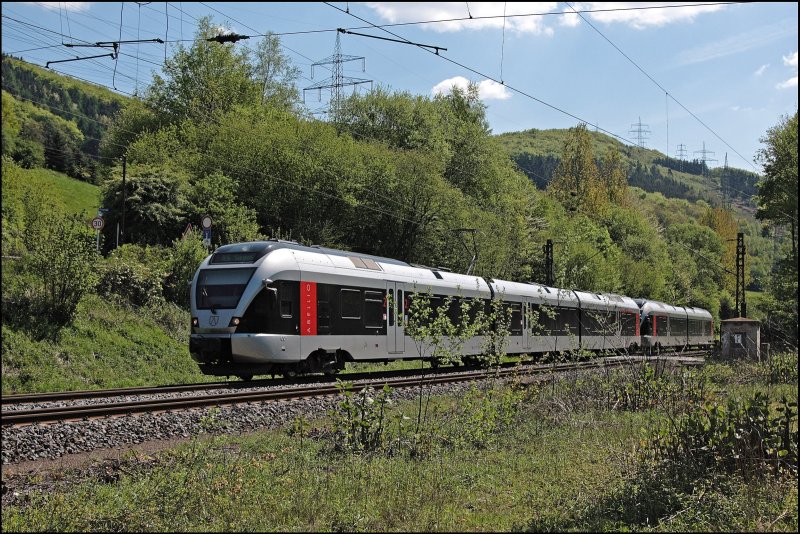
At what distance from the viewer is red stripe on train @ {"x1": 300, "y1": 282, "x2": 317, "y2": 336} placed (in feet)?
59.7

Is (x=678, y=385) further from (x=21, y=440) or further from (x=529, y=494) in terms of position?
(x=21, y=440)

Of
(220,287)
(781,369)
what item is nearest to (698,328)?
(781,369)

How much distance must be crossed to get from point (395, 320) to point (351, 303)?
6.98 feet

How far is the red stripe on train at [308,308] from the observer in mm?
18203

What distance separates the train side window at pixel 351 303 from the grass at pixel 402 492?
8.59 metres

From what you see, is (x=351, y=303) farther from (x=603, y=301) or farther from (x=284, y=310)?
(x=603, y=301)

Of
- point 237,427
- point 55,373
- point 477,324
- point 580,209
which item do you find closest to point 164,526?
point 237,427

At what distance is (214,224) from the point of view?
34.4 meters

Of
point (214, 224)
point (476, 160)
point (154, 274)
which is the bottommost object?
point (154, 274)

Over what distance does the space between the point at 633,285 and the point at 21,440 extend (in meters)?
75.6

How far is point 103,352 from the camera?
21594 millimetres

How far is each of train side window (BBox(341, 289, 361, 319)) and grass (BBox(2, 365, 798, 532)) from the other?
8.59 metres

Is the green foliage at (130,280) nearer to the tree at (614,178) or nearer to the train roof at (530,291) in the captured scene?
the train roof at (530,291)

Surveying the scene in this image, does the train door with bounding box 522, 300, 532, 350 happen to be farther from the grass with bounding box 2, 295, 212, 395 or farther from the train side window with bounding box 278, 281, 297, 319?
the train side window with bounding box 278, 281, 297, 319
